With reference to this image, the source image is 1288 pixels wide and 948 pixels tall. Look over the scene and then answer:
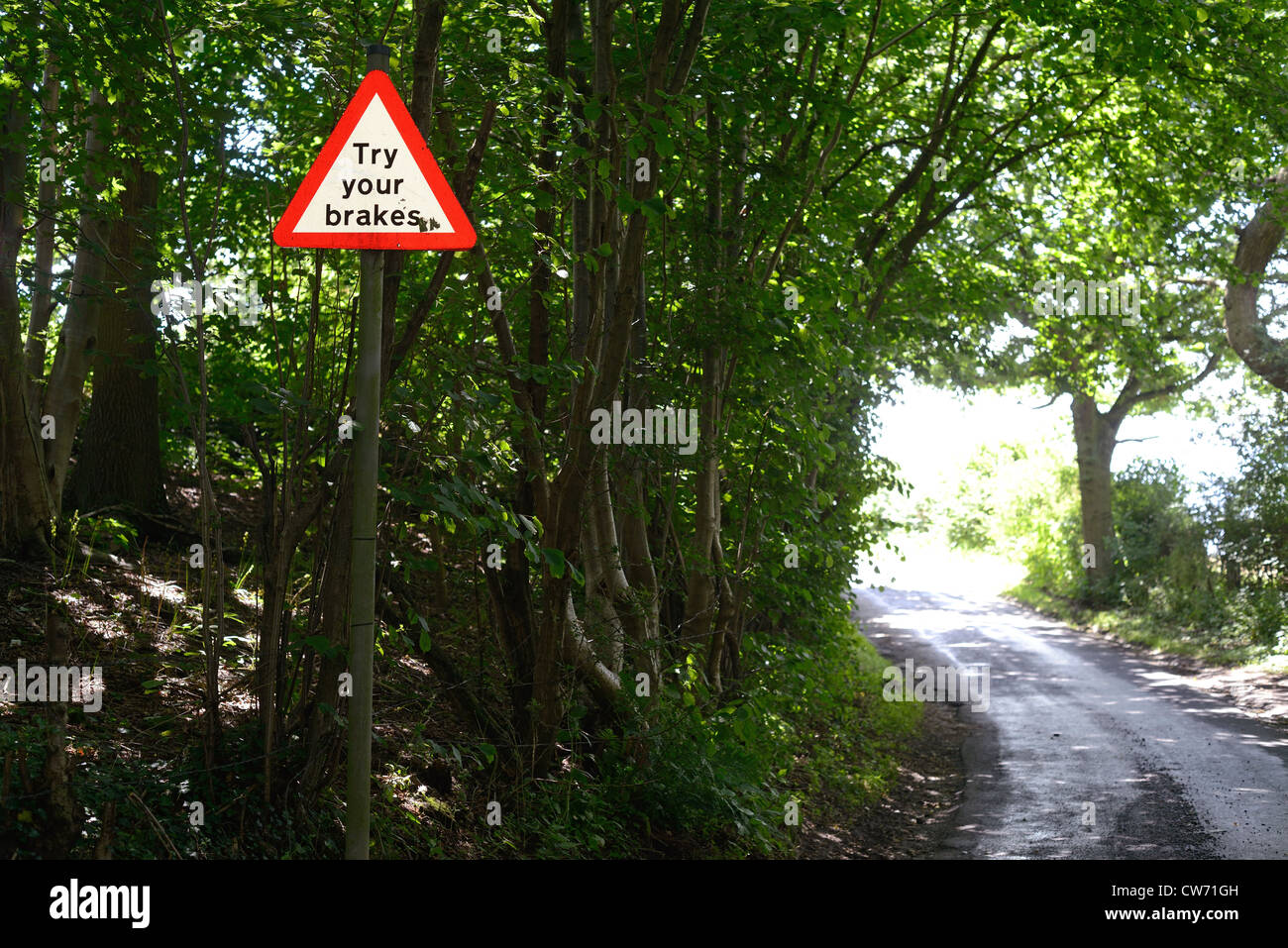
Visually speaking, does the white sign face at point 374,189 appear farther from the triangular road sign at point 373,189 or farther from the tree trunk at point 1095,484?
the tree trunk at point 1095,484

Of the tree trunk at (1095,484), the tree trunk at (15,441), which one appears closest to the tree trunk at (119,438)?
the tree trunk at (15,441)

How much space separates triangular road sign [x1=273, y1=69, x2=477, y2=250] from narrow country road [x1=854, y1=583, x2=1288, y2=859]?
250 inches

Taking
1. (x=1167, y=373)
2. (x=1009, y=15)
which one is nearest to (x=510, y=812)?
(x=1009, y=15)

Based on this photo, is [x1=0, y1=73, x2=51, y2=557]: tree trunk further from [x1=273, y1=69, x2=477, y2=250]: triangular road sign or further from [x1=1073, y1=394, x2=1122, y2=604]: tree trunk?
[x1=1073, y1=394, x2=1122, y2=604]: tree trunk

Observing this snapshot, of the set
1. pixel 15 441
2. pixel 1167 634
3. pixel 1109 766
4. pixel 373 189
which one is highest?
pixel 373 189

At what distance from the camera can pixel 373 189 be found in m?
3.40

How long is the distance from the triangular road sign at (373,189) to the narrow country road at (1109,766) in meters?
6.34

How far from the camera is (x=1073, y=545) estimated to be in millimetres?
28344

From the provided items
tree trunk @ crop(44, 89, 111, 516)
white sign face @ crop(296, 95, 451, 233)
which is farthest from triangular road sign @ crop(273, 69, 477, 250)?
tree trunk @ crop(44, 89, 111, 516)

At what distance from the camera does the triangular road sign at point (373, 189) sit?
336cm

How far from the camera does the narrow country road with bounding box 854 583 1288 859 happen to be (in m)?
7.95

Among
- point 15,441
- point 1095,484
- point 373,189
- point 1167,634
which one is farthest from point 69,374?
point 1095,484

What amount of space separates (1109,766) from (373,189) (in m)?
9.99

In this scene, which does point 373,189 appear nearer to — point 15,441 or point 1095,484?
point 15,441
